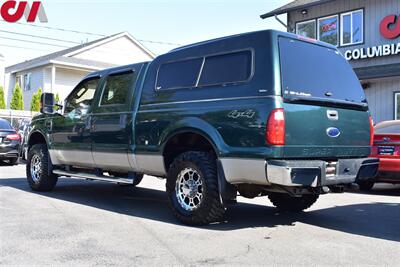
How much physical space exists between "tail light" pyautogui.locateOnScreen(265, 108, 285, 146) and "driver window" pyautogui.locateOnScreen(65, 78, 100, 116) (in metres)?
3.72

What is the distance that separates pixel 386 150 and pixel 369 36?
30.8ft

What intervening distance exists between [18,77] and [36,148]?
30139 mm

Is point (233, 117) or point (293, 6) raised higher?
point (293, 6)

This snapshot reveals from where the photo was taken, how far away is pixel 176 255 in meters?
4.57

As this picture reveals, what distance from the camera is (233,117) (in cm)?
540

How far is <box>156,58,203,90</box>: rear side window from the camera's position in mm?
6141

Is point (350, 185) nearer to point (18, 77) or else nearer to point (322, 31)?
point (322, 31)

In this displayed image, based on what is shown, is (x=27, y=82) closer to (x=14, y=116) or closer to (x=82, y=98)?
(x=14, y=116)

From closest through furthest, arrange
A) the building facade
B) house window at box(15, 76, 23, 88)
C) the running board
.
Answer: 1. the running board
2. the building facade
3. house window at box(15, 76, 23, 88)

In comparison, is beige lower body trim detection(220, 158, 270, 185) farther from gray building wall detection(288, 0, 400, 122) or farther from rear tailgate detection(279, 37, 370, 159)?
gray building wall detection(288, 0, 400, 122)

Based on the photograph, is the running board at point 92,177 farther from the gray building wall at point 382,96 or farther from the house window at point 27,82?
the house window at point 27,82

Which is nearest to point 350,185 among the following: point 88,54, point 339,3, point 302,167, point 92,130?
point 302,167

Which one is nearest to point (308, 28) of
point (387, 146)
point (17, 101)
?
point (387, 146)

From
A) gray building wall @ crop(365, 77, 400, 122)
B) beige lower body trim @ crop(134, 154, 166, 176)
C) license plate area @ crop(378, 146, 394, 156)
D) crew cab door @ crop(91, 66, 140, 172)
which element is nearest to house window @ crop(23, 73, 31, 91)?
gray building wall @ crop(365, 77, 400, 122)
